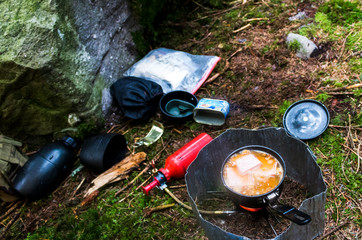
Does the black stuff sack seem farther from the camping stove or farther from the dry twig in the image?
the camping stove

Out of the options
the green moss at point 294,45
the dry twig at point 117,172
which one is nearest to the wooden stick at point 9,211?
the dry twig at point 117,172

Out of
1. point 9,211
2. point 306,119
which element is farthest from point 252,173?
point 9,211

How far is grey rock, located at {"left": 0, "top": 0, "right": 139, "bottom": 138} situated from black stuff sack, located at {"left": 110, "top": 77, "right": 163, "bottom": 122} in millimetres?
216

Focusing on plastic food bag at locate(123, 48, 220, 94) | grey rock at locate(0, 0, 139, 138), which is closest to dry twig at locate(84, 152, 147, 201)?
grey rock at locate(0, 0, 139, 138)

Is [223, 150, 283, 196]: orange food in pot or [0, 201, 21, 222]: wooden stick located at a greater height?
[0, 201, 21, 222]: wooden stick

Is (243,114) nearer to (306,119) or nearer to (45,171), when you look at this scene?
(306,119)

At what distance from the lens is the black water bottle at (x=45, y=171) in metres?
2.52

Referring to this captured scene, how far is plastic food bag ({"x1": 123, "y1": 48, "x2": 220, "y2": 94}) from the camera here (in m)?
3.26

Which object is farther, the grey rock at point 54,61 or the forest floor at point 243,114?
the grey rock at point 54,61

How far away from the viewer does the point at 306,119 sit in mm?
2496

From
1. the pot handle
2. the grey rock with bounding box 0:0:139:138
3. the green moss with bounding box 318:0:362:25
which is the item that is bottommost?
the green moss with bounding box 318:0:362:25

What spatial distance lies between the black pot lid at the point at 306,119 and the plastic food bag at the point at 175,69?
1.06 meters

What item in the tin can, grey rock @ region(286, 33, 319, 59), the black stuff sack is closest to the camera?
the tin can

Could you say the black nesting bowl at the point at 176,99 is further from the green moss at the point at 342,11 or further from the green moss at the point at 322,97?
the green moss at the point at 342,11
